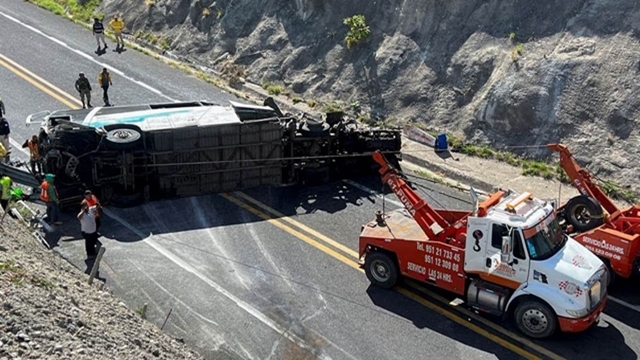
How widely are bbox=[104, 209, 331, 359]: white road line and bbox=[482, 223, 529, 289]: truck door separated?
3367mm

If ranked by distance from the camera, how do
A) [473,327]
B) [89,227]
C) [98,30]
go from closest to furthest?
[473,327] → [89,227] → [98,30]

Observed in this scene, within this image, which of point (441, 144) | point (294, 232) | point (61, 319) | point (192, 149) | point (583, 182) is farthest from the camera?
point (441, 144)

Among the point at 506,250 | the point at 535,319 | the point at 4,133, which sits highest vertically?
the point at 4,133

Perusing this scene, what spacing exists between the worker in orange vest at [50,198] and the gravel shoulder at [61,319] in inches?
102

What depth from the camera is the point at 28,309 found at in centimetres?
1103

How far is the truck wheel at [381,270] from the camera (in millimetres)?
15516

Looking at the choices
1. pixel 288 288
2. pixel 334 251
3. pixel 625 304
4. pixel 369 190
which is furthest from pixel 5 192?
pixel 625 304

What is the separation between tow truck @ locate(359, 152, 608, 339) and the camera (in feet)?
45.2

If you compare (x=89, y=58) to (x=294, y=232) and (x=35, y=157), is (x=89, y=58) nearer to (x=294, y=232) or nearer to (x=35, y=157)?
(x=35, y=157)

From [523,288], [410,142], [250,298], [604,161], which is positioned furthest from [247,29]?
[523,288]

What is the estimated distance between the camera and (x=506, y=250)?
13.9 meters

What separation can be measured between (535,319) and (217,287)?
600 cm

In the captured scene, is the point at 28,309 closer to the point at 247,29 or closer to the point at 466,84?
the point at 466,84

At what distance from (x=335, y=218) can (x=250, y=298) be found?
12.8 ft
